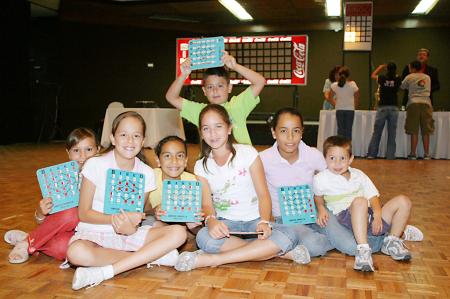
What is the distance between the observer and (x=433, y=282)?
1739 millimetres

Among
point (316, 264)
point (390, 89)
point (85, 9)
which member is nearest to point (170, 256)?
point (316, 264)

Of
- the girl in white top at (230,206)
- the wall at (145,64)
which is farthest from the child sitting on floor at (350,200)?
the wall at (145,64)

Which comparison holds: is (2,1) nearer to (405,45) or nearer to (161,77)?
(161,77)

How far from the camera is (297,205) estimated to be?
2105 millimetres

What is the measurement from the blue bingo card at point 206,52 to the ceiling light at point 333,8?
280 inches

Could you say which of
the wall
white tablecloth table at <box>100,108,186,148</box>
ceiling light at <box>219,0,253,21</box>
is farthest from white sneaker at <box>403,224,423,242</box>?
the wall

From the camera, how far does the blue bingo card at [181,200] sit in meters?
1.92

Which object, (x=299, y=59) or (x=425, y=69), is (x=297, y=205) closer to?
(x=425, y=69)

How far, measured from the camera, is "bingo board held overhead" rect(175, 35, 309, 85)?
863 cm

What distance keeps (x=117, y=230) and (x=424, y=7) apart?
936cm

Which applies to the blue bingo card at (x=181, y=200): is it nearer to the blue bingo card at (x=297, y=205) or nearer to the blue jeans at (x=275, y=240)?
the blue jeans at (x=275, y=240)

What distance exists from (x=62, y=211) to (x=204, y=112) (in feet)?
2.57

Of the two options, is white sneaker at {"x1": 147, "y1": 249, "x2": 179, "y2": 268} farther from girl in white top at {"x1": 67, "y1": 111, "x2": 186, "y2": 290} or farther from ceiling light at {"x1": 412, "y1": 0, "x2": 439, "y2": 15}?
ceiling light at {"x1": 412, "y1": 0, "x2": 439, "y2": 15}

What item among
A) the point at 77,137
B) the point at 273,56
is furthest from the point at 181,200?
the point at 273,56
